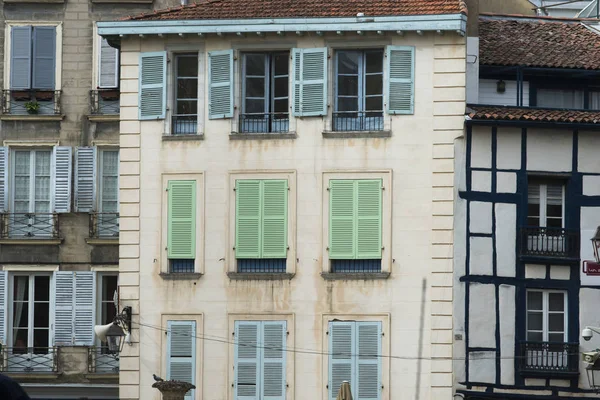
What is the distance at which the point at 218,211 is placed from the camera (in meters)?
24.8

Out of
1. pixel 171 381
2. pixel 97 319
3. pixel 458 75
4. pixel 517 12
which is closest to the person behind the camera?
pixel 171 381

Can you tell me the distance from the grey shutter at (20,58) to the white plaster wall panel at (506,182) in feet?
34.1

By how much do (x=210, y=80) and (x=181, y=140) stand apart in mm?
1269

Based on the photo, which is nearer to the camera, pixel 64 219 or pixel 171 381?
pixel 171 381

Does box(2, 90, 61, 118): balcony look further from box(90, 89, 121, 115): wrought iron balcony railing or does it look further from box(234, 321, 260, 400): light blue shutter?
box(234, 321, 260, 400): light blue shutter

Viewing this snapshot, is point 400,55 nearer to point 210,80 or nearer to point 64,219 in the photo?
point 210,80

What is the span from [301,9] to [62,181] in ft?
21.6

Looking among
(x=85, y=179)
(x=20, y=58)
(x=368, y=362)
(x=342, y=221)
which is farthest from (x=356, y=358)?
(x=20, y=58)

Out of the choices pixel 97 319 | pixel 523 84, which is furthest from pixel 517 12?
pixel 97 319

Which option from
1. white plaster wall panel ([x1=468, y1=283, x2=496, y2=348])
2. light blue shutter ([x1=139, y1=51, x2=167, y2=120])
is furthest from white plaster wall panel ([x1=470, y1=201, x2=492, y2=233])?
light blue shutter ([x1=139, y1=51, x2=167, y2=120])

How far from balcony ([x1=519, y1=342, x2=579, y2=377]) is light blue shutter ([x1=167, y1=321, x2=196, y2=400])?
238 inches

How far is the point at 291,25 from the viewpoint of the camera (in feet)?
80.2

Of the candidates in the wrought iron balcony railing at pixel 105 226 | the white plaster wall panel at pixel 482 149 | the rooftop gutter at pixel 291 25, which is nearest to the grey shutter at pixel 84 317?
the wrought iron balcony railing at pixel 105 226

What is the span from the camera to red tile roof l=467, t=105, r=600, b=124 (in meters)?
24.1
